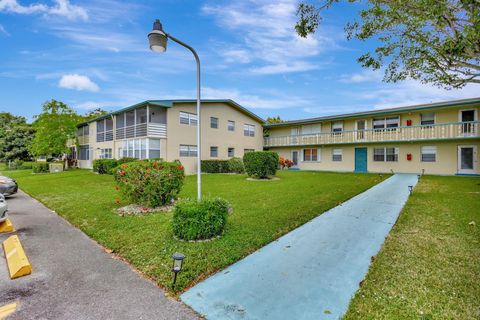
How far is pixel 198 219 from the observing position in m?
4.57

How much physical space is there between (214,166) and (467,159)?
18860mm

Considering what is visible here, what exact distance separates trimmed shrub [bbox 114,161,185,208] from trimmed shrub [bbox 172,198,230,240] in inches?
100

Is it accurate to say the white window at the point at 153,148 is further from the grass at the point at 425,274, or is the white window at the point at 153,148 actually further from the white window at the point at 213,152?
the grass at the point at 425,274

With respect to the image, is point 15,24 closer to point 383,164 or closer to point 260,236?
point 260,236

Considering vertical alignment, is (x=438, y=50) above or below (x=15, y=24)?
below

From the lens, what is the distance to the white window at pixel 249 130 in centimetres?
2448

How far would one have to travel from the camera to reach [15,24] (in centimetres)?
1091

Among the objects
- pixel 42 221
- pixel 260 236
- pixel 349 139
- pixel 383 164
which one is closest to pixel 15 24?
pixel 42 221

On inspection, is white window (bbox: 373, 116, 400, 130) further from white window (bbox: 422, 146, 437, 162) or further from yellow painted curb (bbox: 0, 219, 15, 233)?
yellow painted curb (bbox: 0, 219, 15, 233)

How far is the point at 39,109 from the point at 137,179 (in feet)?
92.8

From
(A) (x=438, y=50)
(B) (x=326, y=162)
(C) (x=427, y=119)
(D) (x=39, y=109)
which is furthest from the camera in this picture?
(D) (x=39, y=109)

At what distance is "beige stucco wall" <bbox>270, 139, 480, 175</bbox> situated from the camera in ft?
57.0

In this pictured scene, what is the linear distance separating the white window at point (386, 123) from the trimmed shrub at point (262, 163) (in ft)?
38.4

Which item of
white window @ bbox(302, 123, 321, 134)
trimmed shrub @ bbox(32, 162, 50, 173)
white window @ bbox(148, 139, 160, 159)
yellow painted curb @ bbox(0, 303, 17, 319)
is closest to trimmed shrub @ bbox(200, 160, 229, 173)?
white window @ bbox(148, 139, 160, 159)
